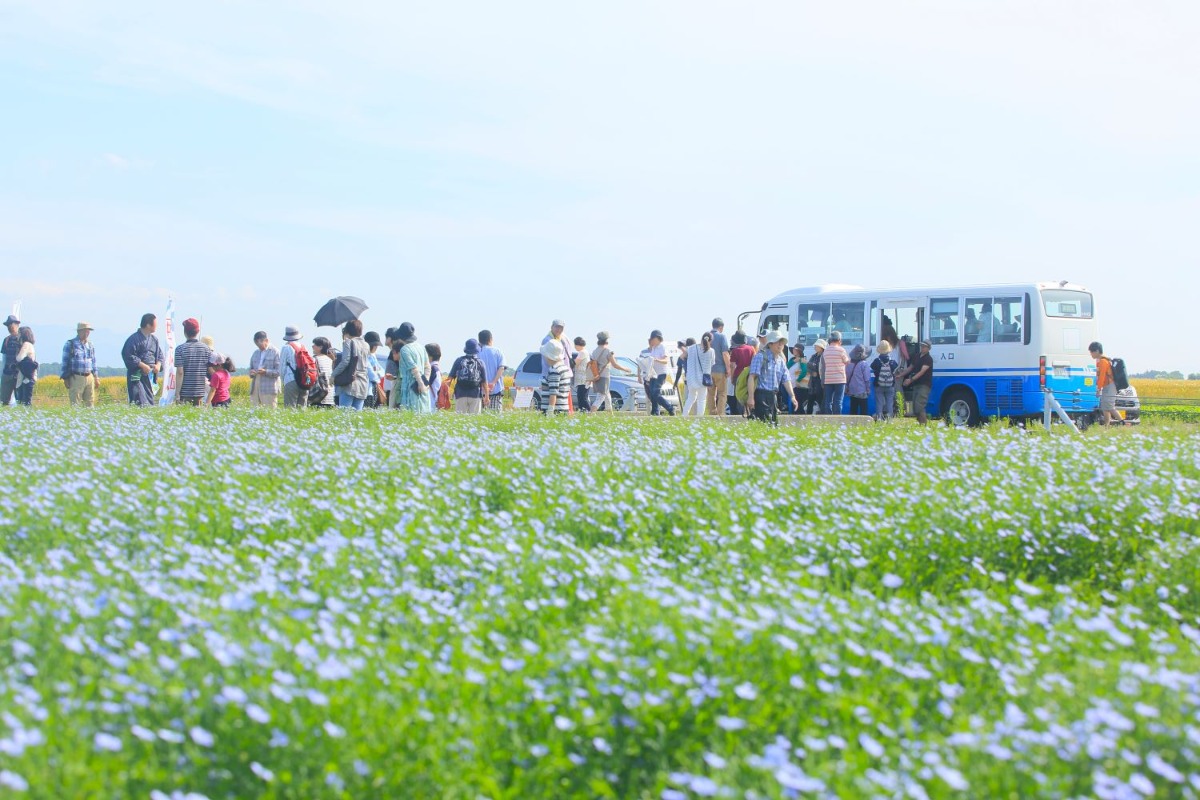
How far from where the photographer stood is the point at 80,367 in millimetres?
17016

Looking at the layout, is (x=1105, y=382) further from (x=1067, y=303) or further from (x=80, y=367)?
Result: (x=80, y=367)

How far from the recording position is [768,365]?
15.0 meters

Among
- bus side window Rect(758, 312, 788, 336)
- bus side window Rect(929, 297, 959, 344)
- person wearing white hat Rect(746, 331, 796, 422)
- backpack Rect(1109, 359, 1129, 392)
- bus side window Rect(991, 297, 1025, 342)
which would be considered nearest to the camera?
person wearing white hat Rect(746, 331, 796, 422)

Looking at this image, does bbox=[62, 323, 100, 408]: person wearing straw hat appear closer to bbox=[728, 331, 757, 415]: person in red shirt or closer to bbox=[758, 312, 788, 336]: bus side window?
bbox=[728, 331, 757, 415]: person in red shirt

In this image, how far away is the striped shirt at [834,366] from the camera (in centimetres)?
1936

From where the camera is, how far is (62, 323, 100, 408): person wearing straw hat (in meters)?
16.9

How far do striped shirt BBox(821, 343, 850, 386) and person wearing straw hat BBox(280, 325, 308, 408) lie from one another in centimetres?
866

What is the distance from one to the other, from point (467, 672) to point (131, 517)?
329cm

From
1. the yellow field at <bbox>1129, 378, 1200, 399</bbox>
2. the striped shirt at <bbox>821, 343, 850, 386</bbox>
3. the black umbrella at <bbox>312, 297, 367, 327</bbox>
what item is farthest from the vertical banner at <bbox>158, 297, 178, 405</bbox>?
the yellow field at <bbox>1129, 378, 1200, 399</bbox>

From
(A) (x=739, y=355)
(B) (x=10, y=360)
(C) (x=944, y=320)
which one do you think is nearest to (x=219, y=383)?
(B) (x=10, y=360)

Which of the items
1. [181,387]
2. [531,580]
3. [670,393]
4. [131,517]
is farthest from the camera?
[670,393]

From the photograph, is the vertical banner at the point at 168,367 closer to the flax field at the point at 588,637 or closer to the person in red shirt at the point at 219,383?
the person in red shirt at the point at 219,383

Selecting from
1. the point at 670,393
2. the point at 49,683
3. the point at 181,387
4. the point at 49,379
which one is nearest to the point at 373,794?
the point at 49,683

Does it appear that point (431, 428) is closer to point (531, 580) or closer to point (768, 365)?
point (768, 365)
